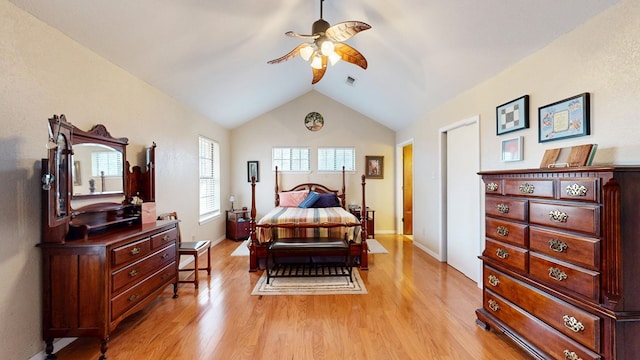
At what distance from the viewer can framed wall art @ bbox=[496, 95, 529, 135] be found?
2.55 metres

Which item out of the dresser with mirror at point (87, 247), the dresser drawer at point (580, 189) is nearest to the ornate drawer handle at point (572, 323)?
the dresser drawer at point (580, 189)

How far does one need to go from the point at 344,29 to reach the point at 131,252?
8.93ft

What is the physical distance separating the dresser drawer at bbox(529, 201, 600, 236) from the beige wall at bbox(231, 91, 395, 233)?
454 cm

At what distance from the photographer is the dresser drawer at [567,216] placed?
149cm

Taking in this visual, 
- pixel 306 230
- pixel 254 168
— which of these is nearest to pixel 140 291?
pixel 306 230

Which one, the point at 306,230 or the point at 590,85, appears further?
the point at 306,230

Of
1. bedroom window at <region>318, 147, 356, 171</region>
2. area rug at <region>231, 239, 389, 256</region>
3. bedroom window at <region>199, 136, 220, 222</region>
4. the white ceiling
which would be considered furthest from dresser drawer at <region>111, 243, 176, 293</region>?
bedroom window at <region>318, 147, 356, 171</region>

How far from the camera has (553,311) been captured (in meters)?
1.72

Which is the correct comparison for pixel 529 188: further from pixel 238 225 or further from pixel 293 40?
pixel 238 225

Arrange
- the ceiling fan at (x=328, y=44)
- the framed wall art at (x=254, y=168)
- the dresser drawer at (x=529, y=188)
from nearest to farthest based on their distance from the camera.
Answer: the dresser drawer at (x=529, y=188) → the ceiling fan at (x=328, y=44) → the framed wall art at (x=254, y=168)

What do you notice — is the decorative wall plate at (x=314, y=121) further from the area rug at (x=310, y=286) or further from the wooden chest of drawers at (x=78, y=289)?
the wooden chest of drawers at (x=78, y=289)

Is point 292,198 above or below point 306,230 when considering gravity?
above

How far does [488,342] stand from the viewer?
2.16 m

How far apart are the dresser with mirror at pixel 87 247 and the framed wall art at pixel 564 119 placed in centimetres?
372
